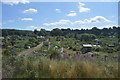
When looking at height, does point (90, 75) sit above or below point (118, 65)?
below

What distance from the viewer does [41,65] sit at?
3703mm

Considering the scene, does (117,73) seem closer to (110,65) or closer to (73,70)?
(110,65)

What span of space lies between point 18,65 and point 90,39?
193 feet

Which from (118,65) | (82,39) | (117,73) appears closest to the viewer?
(117,73)

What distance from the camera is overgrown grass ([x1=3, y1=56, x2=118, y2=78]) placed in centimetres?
315

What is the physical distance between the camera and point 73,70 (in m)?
3.27

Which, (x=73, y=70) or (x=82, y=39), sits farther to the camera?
(x=82, y=39)

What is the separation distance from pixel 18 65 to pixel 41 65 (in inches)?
29.7

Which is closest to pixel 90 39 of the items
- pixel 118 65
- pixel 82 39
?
pixel 82 39

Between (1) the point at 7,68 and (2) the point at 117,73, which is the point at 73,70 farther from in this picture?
(1) the point at 7,68

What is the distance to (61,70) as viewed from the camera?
11.0 feet

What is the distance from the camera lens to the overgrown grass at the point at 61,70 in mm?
3150

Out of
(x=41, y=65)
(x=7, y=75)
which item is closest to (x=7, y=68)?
(x=7, y=75)

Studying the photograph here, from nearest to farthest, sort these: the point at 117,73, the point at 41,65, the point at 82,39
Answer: the point at 117,73
the point at 41,65
the point at 82,39
